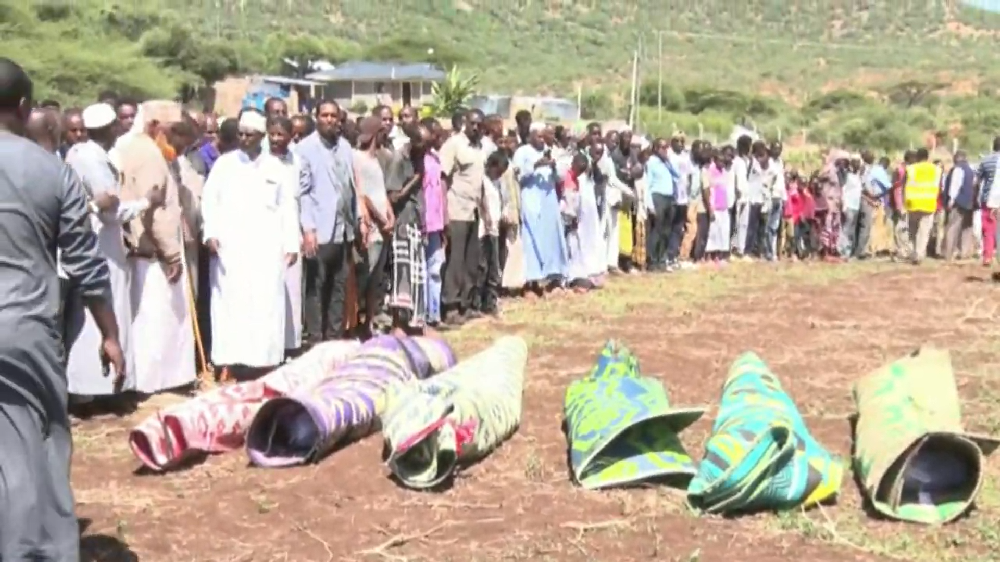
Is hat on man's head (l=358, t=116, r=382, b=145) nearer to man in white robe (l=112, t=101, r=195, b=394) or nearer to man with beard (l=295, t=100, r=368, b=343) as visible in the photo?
man with beard (l=295, t=100, r=368, b=343)

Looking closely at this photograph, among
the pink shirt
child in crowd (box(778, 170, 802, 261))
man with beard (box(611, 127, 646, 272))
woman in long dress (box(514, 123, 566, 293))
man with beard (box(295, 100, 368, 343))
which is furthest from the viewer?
child in crowd (box(778, 170, 802, 261))

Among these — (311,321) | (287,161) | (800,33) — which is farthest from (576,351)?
(800,33)

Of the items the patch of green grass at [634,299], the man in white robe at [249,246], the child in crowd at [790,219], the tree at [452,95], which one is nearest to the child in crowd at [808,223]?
the child in crowd at [790,219]

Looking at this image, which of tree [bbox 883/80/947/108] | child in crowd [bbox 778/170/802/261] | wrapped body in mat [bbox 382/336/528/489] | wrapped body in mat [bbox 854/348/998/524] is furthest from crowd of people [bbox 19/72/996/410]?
tree [bbox 883/80/947/108]

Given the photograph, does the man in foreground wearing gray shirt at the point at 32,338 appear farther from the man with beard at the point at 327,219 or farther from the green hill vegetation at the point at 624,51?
the green hill vegetation at the point at 624,51

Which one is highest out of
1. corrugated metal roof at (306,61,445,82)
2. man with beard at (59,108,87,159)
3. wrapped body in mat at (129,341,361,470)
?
corrugated metal roof at (306,61,445,82)

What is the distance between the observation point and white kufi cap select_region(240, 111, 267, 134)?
7758 mm

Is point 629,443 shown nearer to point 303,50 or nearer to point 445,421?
point 445,421

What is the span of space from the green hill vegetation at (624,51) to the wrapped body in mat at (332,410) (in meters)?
29.4

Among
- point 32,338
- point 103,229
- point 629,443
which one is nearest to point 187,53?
point 103,229

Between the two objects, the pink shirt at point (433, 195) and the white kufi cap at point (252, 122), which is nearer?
the white kufi cap at point (252, 122)

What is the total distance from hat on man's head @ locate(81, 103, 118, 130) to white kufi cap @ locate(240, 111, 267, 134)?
3.21ft

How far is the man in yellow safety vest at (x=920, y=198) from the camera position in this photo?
56.1ft

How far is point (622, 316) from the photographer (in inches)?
453
